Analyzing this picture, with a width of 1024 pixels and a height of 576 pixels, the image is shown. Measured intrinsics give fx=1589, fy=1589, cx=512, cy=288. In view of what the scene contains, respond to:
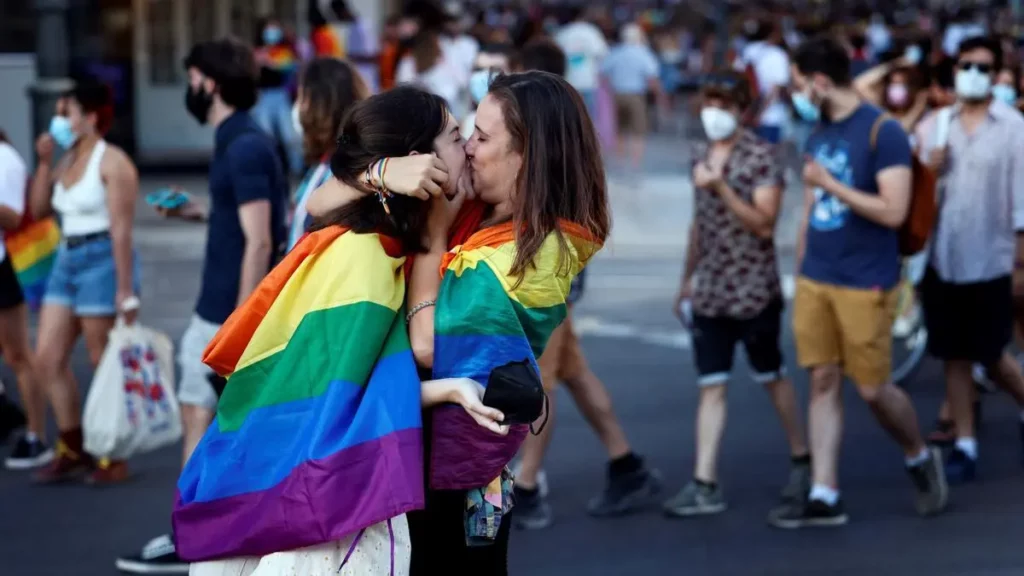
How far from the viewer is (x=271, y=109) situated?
17.3 m

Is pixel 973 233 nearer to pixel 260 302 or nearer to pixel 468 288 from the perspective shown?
pixel 468 288

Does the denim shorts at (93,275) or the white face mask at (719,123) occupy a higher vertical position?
the white face mask at (719,123)

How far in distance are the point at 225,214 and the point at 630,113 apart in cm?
1442

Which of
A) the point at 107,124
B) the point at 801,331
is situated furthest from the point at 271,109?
the point at 801,331

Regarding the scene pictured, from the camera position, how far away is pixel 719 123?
6.68 m

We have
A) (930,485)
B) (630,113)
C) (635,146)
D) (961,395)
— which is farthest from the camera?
(630,113)

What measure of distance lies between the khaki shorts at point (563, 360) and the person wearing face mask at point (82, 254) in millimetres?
1872

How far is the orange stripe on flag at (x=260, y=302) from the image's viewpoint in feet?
10.6

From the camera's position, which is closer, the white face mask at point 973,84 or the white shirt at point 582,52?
the white face mask at point 973,84

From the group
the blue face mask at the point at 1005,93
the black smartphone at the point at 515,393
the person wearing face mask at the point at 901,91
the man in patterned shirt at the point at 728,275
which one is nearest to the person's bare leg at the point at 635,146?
the person wearing face mask at the point at 901,91

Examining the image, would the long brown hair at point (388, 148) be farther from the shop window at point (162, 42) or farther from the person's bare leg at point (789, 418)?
the shop window at point (162, 42)

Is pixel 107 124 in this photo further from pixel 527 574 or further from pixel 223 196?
pixel 527 574

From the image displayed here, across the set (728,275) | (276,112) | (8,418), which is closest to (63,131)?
(8,418)

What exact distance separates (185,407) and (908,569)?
2.83 m
